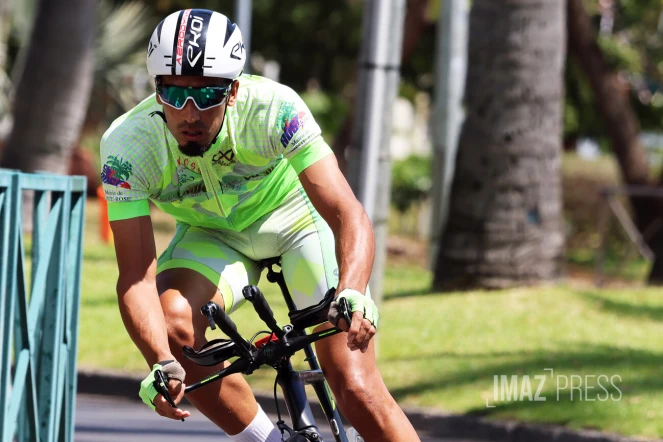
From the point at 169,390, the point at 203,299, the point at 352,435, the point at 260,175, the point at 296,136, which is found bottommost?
the point at 352,435

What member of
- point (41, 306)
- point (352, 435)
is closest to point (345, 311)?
point (352, 435)

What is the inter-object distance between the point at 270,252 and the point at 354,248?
868 mm

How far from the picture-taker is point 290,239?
15.4ft

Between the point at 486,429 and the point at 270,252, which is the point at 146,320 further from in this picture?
the point at 486,429

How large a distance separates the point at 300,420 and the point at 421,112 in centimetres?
5220

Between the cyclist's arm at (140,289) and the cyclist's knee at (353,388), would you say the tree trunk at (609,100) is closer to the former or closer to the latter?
the cyclist's knee at (353,388)

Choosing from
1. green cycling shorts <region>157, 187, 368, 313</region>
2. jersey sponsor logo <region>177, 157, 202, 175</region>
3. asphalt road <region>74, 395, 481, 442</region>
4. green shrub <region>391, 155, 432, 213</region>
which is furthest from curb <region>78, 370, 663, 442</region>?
green shrub <region>391, 155, 432, 213</region>

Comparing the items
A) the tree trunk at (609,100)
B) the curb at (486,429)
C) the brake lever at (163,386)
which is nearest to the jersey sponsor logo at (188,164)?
the brake lever at (163,386)

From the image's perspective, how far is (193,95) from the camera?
385 centimetres

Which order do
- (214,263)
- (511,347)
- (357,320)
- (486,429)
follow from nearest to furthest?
(357,320) → (214,263) → (486,429) → (511,347)

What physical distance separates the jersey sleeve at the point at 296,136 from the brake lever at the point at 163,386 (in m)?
0.91

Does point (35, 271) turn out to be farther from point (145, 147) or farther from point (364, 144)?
point (364, 144)

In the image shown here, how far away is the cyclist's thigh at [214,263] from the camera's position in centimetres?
455

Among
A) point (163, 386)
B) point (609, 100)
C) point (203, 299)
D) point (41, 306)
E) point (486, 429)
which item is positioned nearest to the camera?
point (163, 386)
